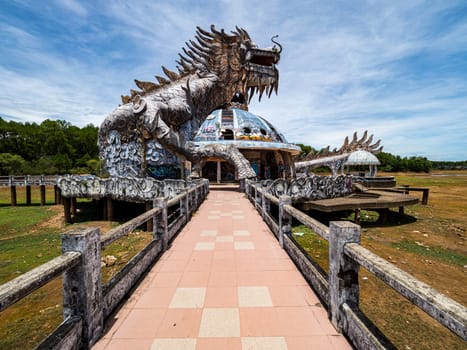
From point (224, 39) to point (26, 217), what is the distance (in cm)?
1916

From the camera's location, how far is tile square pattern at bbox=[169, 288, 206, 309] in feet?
10.6

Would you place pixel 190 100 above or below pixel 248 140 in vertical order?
above

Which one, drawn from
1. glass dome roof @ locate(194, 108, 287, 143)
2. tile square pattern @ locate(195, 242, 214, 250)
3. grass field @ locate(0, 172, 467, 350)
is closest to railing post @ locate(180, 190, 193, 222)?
tile square pattern @ locate(195, 242, 214, 250)

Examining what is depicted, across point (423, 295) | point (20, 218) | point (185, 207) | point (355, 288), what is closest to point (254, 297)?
point (355, 288)

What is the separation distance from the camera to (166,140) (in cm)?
1252

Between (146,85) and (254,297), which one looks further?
(146,85)

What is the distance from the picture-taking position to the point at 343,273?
2.66 m

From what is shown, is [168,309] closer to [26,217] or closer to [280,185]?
[280,185]

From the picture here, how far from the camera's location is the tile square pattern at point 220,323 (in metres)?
2.69

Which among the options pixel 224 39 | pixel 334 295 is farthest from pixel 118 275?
pixel 224 39

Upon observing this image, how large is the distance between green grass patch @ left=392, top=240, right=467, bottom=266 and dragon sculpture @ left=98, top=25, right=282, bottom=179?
25.3ft

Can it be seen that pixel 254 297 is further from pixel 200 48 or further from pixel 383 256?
pixel 200 48

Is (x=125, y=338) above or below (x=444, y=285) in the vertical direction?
above

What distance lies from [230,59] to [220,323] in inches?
649
